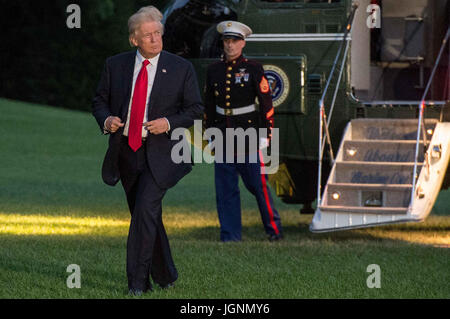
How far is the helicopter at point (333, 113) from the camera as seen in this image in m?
9.52

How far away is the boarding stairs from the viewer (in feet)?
30.4

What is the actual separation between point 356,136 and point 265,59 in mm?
1235

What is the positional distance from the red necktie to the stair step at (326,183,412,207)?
3348 millimetres

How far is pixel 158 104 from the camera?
6758 millimetres

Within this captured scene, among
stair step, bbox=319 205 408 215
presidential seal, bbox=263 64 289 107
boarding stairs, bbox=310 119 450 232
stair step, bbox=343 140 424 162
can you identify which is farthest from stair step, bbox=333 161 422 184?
presidential seal, bbox=263 64 289 107

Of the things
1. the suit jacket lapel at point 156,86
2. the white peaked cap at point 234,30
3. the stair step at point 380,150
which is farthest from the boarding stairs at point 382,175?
the suit jacket lapel at point 156,86

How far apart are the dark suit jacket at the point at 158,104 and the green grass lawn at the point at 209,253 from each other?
0.85 m

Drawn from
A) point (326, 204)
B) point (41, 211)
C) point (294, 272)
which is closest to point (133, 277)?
point (294, 272)

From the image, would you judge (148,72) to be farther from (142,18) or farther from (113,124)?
(113,124)

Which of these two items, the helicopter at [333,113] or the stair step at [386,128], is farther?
the stair step at [386,128]

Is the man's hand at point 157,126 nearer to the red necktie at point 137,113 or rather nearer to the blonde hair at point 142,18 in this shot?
the red necktie at point 137,113

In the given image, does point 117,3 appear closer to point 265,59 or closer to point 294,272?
point 265,59

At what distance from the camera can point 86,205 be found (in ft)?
46.5

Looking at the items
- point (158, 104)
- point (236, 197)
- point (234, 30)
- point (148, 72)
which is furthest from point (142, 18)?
point (236, 197)
